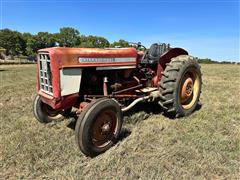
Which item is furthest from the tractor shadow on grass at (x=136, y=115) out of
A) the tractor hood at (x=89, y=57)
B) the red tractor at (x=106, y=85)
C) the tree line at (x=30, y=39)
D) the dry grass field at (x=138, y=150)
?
the tree line at (x=30, y=39)

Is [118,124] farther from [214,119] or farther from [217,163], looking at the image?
[214,119]

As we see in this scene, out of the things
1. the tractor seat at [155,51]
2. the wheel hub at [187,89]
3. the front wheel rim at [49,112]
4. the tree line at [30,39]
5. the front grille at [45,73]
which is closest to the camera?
the front grille at [45,73]

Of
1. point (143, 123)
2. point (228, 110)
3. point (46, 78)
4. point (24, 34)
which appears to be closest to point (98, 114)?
point (46, 78)

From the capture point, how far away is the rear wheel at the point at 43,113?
4.91 m

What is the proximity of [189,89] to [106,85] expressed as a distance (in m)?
2.09

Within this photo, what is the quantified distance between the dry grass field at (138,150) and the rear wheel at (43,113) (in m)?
0.17

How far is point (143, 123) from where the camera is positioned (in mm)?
4918

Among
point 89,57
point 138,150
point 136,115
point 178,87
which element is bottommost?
point 138,150

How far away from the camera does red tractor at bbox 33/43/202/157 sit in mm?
3742

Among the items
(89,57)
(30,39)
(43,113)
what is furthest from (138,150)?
(30,39)

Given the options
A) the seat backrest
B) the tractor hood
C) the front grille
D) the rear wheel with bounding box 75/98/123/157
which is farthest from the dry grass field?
the seat backrest

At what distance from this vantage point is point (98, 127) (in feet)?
12.5

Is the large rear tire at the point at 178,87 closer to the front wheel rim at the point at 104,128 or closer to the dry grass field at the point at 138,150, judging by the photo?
the dry grass field at the point at 138,150

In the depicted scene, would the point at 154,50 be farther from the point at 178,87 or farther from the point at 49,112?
the point at 49,112
